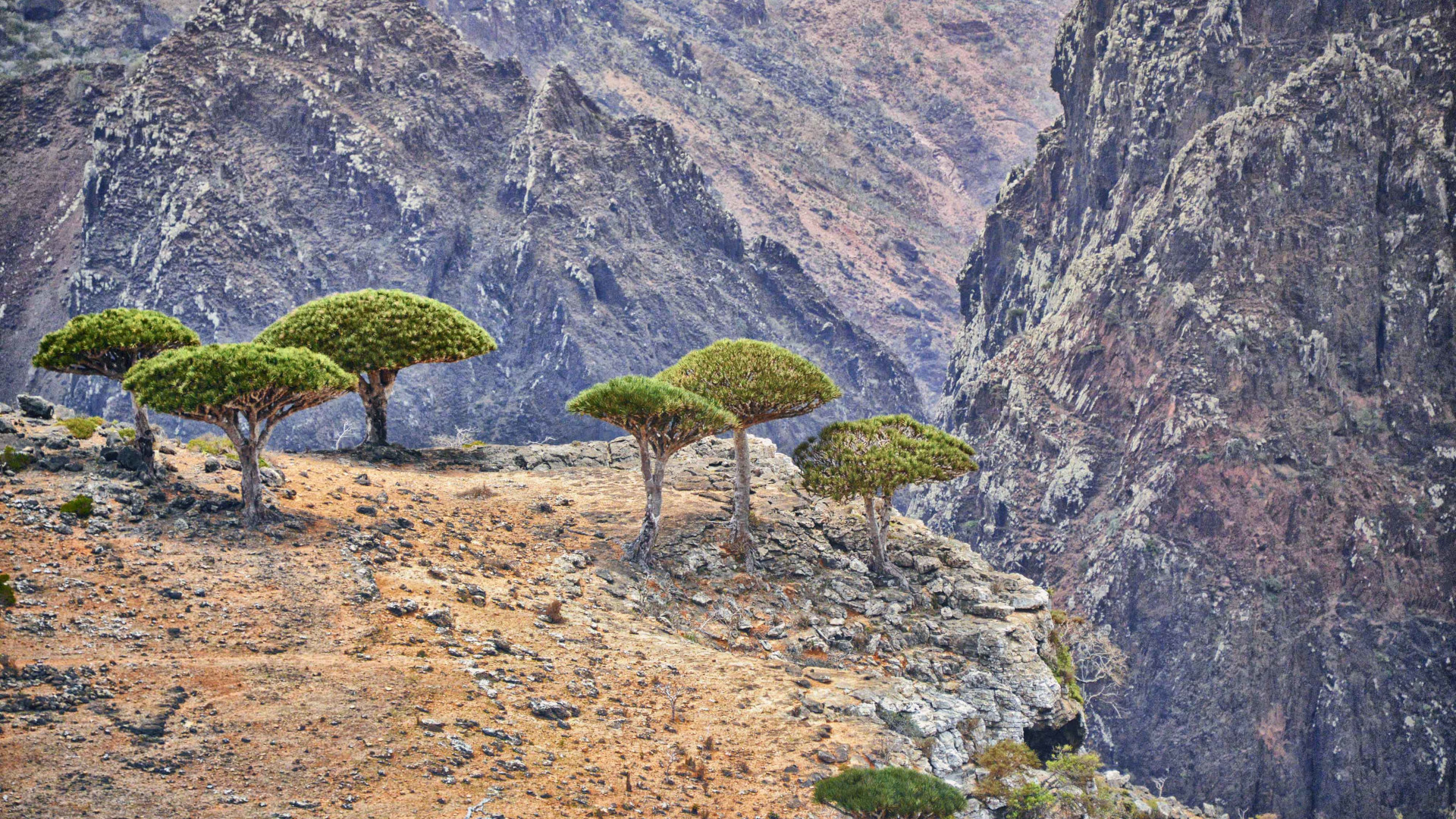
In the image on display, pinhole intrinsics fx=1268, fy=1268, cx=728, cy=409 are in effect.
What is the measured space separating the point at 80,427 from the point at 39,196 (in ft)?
502

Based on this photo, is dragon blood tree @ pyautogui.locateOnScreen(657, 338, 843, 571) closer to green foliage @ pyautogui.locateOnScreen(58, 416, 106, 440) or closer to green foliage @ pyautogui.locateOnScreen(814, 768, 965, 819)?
green foliage @ pyautogui.locateOnScreen(814, 768, 965, 819)

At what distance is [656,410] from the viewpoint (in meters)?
36.2

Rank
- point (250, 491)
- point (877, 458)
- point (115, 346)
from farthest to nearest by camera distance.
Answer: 1. point (877, 458)
2. point (115, 346)
3. point (250, 491)

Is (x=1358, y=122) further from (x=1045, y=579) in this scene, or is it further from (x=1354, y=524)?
(x=1045, y=579)

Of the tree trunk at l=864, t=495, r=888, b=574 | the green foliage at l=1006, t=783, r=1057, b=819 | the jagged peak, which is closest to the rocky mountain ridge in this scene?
the tree trunk at l=864, t=495, r=888, b=574

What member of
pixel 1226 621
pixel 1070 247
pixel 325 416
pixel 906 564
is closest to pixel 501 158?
pixel 325 416

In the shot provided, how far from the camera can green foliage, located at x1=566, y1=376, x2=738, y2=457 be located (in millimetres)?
36094

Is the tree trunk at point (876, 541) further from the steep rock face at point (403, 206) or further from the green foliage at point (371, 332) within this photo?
the steep rock face at point (403, 206)

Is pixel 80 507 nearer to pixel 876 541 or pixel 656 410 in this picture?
pixel 656 410

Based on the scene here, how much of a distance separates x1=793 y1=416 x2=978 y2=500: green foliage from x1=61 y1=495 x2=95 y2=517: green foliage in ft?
67.9

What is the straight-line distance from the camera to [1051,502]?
139m

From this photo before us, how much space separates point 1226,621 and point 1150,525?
12394 mm

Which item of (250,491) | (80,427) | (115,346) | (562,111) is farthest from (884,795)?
(562,111)

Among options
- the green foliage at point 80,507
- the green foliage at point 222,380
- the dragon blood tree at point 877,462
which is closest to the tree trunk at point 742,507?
the dragon blood tree at point 877,462
